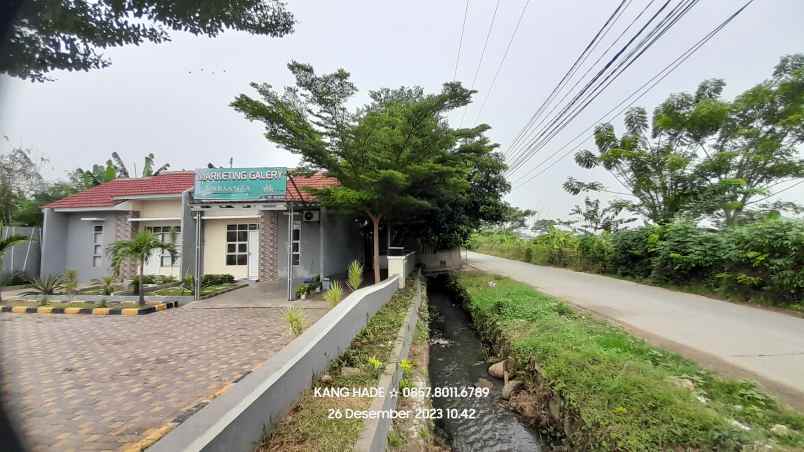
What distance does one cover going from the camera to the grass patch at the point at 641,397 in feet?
8.67

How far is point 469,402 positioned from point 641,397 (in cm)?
252

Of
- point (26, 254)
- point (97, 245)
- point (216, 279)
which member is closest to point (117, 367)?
point (216, 279)

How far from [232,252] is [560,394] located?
11495mm

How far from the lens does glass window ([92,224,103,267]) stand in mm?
12023

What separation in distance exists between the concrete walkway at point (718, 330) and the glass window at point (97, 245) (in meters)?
16.1

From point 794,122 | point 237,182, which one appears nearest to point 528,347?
point 237,182

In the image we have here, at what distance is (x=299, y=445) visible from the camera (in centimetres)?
224

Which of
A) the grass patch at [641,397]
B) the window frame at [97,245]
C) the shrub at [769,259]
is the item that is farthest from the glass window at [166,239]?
the shrub at [769,259]

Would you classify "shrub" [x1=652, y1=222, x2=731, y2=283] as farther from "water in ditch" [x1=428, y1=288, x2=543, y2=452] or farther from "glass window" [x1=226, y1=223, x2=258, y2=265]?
"glass window" [x1=226, y1=223, x2=258, y2=265]

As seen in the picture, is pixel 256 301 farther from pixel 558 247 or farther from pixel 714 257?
pixel 558 247

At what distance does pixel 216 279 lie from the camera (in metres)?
10.9

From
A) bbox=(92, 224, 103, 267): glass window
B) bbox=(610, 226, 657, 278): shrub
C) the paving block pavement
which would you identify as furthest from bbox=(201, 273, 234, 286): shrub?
bbox=(610, 226, 657, 278): shrub

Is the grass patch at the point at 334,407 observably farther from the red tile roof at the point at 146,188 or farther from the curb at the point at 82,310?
the red tile roof at the point at 146,188

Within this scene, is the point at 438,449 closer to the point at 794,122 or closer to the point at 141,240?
the point at 141,240
